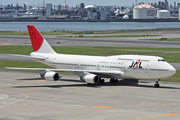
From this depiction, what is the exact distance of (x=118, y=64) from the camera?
46.5 metres

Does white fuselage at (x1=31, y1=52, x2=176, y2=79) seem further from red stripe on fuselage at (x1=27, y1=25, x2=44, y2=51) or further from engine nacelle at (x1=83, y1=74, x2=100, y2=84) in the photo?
engine nacelle at (x1=83, y1=74, x2=100, y2=84)

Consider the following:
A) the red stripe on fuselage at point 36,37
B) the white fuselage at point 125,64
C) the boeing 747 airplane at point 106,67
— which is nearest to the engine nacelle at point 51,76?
the boeing 747 airplane at point 106,67

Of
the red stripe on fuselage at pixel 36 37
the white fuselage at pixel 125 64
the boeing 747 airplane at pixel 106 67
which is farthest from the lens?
the red stripe on fuselage at pixel 36 37

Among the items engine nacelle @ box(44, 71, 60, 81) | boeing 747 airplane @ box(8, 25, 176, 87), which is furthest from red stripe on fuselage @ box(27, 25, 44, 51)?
engine nacelle @ box(44, 71, 60, 81)

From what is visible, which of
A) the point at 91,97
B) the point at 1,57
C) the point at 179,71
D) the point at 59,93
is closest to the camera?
the point at 91,97

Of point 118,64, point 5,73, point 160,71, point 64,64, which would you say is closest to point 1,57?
point 5,73

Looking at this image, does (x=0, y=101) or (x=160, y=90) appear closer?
(x=0, y=101)

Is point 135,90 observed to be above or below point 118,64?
below

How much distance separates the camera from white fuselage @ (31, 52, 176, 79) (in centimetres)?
4384

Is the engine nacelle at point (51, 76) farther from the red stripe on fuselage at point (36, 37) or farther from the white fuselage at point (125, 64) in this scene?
the red stripe on fuselage at point (36, 37)

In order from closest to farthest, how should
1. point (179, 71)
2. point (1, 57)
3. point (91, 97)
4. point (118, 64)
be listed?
point (91, 97) < point (118, 64) < point (179, 71) < point (1, 57)

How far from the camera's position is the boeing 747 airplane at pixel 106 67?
4409cm

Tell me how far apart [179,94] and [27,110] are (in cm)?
1856

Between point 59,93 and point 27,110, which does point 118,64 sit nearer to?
point 59,93
